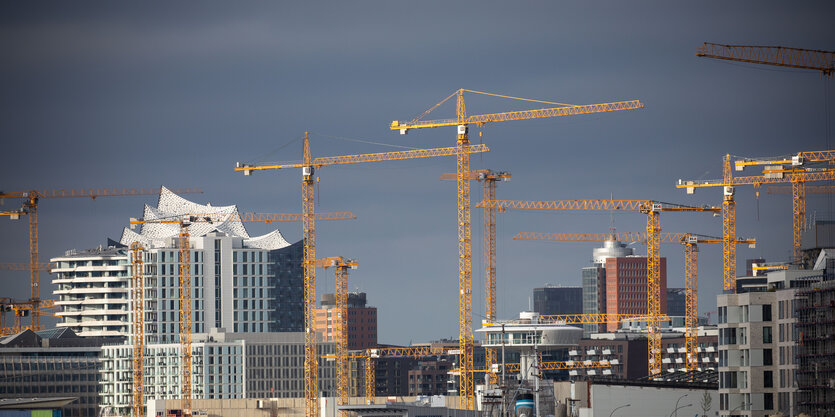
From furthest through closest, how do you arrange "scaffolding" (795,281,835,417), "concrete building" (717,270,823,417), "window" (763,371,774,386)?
"window" (763,371,774,386)
"concrete building" (717,270,823,417)
"scaffolding" (795,281,835,417)

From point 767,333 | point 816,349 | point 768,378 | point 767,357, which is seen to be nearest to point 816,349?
point 816,349

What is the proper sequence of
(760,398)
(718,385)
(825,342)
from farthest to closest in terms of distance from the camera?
(718,385), (760,398), (825,342)

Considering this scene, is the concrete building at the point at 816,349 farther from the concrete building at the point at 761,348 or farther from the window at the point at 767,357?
the window at the point at 767,357

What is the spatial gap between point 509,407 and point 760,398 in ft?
138

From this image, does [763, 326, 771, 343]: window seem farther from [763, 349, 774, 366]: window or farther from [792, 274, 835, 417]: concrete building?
[792, 274, 835, 417]: concrete building

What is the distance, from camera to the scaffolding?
11625 cm

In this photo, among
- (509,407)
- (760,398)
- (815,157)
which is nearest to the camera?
(760,398)

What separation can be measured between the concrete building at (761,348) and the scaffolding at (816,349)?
7.73ft

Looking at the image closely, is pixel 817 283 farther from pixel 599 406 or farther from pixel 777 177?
pixel 777 177

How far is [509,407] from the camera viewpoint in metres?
164

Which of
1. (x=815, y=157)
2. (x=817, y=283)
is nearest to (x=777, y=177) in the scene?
(x=815, y=157)

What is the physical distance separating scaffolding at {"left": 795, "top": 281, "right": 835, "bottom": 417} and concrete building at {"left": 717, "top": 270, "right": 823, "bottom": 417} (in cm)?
236

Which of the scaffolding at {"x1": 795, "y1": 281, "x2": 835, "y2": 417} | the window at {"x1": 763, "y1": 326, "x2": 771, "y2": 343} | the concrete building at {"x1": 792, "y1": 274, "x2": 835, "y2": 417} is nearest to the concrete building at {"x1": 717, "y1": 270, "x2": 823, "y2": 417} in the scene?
the window at {"x1": 763, "y1": 326, "x2": 771, "y2": 343}

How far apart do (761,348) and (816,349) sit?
8456mm
